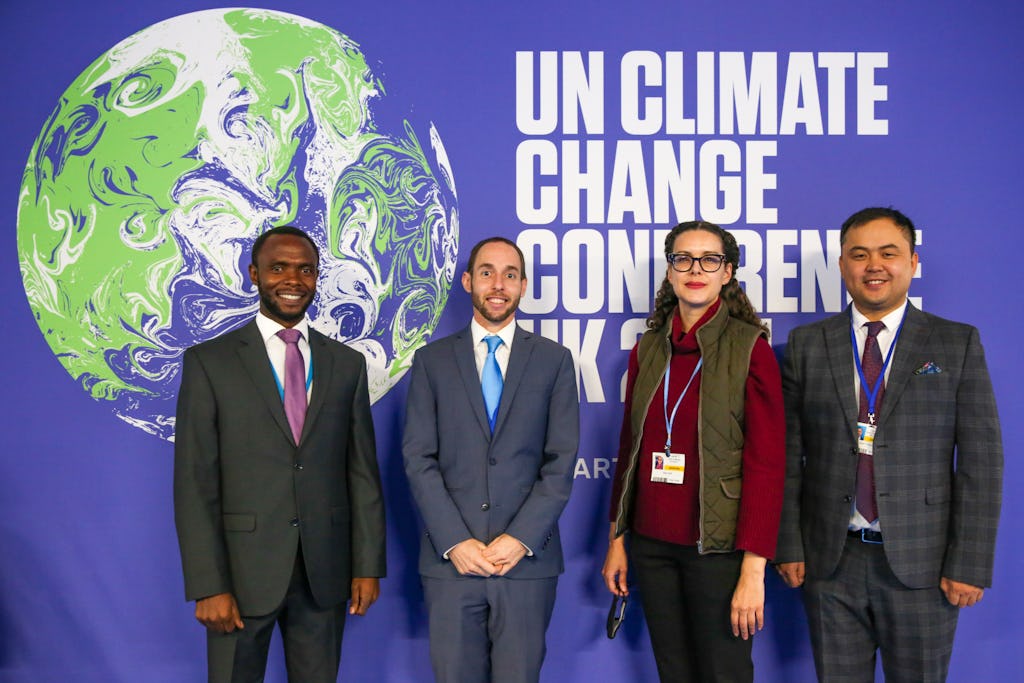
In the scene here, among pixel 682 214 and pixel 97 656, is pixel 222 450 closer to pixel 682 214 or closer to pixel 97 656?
pixel 97 656

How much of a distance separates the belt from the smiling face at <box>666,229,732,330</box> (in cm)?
88

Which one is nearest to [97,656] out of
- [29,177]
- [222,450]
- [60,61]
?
[222,450]

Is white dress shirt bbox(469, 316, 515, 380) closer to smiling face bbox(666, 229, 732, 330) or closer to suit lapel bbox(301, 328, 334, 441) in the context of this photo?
suit lapel bbox(301, 328, 334, 441)

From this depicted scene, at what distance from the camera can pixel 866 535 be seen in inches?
91.6

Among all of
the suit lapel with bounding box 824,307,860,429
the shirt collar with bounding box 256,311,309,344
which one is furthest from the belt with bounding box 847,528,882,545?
the shirt collar with bounding box 256,311,309,344

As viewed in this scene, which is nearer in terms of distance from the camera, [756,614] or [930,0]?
[756,614]

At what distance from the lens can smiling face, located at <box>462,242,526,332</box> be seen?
8.13 feet

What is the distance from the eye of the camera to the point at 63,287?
2.99m

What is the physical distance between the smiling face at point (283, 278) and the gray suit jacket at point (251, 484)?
0.11m

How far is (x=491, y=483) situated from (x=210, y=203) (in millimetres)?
1732

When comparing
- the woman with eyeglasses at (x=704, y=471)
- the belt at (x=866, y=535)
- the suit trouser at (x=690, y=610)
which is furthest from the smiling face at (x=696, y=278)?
the belt at (x=866, y=535)

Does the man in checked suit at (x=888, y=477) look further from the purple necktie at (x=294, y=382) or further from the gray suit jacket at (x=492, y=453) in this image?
the purple necktie at (x=294, y=382)

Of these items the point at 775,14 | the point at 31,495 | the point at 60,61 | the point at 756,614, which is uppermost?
the point at 775,14

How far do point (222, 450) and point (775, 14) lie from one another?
283cm
